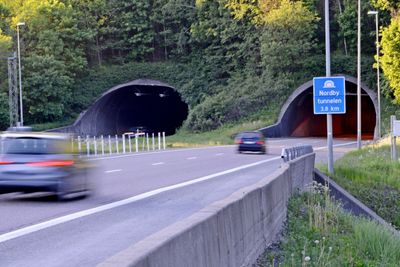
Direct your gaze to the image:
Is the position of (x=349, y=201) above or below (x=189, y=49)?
below

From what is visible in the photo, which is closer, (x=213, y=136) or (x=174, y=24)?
(x=213, y=136)

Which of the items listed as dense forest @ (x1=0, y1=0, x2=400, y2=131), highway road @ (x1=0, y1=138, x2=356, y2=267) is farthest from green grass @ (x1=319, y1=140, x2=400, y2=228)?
dense forest @ (x1=0, y1=0, x2=400, y2=131)

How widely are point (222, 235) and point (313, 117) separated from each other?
69.8 metres

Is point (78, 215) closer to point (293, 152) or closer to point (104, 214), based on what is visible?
point (104, 214)

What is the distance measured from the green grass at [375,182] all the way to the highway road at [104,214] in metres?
4.01

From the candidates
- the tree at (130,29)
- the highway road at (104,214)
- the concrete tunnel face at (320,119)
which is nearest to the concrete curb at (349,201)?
the highway road at (104,214)

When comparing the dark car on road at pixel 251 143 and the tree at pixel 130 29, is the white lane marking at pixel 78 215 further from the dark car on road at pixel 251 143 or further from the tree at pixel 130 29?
the tree at pixel 130 29

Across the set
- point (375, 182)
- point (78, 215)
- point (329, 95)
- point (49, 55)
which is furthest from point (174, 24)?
point (78, 215)

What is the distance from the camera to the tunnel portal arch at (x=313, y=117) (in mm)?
65750

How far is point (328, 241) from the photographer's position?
13.8m

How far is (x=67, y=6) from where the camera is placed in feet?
236

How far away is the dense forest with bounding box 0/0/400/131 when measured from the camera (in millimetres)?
65938

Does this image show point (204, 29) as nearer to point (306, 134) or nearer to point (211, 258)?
point (306, 134)

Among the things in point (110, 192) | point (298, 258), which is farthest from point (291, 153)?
point (298, 258)
